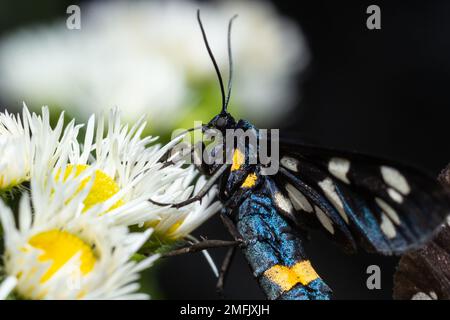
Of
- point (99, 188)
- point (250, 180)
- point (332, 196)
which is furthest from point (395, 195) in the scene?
point (99, 188)

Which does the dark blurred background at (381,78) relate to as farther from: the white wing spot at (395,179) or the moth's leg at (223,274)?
the white wing spot at (395,179)

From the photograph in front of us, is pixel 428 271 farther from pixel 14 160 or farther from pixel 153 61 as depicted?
pixel 153 61

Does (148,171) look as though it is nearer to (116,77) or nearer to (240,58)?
(116,77)
